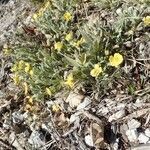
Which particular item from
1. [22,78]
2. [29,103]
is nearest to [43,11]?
[22,78]

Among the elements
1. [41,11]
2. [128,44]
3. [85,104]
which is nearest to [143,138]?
[85,104]

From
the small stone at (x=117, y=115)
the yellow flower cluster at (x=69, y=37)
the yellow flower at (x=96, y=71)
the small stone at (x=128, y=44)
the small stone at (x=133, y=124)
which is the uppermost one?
the yellow flower cluster at (x=69, y=37)

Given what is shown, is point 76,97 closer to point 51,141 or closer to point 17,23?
point 51,141

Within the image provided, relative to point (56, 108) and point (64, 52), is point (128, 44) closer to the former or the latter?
point (64, 52)

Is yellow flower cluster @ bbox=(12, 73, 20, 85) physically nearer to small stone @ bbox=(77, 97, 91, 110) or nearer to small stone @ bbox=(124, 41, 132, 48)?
small stone @ bbox=(77, 97, 91, 110)

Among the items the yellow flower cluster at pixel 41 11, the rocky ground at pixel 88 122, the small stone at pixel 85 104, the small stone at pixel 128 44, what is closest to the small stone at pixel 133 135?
the rocky ground at pixel 88 122

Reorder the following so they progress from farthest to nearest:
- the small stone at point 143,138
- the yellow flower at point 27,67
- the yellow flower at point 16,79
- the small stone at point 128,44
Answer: the yellow flower at point 16,79, the yellow flower at point 27,67, the small stone at point 128,44, the small stone at point 143,138

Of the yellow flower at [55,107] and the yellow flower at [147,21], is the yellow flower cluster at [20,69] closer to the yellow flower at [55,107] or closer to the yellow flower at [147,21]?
the yellow flower at [55,107]
